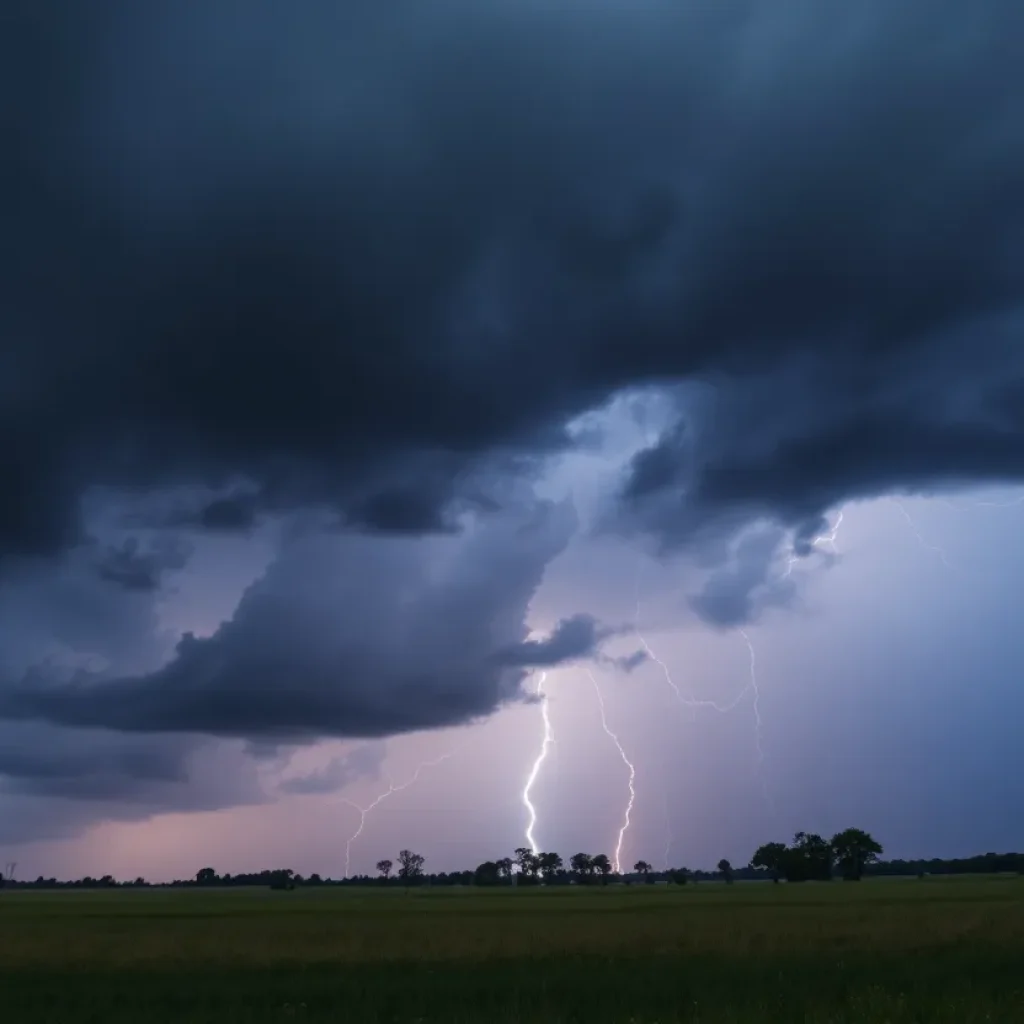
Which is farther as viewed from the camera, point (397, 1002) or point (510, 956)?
point (510, 956)

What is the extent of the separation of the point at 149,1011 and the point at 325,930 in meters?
33.2

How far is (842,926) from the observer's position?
160 feet

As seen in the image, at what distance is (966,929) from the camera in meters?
44.8

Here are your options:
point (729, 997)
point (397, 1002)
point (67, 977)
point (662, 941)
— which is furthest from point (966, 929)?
point (67, 977)

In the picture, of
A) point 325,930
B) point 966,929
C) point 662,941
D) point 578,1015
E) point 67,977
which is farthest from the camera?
point 325,930

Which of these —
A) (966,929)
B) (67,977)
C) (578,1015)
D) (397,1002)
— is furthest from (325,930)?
(578,1015)

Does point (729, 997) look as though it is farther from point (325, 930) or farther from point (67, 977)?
point (325, 930)

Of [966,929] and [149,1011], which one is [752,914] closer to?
[966,929]

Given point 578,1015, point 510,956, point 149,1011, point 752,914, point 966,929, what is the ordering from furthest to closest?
point 752,914
point 966,929
point 510,956
point 149,1011
point 578,1015

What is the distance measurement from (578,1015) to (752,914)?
47.4 metres

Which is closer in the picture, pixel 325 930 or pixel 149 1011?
pixel 149 1011

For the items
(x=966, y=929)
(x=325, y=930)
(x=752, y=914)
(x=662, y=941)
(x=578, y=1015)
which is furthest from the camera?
(x=752, y=914)

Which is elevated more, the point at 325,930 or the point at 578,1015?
the point at 325,930

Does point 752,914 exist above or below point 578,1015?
above
